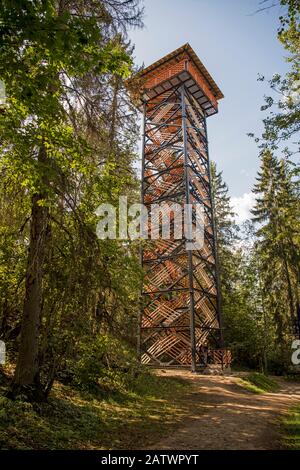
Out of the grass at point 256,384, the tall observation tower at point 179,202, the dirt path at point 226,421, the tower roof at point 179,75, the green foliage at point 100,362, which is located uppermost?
the tower roof at point 179,75

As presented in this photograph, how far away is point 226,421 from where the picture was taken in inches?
280

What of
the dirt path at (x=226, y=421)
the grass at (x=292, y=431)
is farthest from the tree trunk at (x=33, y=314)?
the grass at (x=292, y=431)

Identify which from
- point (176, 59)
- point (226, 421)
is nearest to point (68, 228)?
point (226, 421)

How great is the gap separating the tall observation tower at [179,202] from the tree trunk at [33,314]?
8.60 meters

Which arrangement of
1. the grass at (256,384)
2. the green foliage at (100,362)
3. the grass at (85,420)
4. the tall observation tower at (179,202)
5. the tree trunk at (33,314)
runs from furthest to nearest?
the tall observation tower at (179,202) < the grass at (256,384) < the green foliage at (100,362) < the tree trunk at (33,314) < the grass at (85,420)

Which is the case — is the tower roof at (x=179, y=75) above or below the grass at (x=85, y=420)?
above

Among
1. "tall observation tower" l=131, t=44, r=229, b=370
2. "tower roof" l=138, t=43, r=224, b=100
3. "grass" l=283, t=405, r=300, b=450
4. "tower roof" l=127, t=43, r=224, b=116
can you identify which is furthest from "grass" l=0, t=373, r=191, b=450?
"tower roof" l=138, t=43, r=224, b=100

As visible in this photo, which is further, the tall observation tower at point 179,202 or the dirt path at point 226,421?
the tall observation tower at point 179,202

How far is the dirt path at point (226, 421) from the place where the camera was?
5.41 metres

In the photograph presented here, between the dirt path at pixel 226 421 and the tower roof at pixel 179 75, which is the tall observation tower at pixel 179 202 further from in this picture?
the dirt path at pixel 226 421

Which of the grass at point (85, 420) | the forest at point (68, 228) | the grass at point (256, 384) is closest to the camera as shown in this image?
the forest at point (68, 228)

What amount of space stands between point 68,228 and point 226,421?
5.16 meters

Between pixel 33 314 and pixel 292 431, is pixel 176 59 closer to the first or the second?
pixel 33 314
